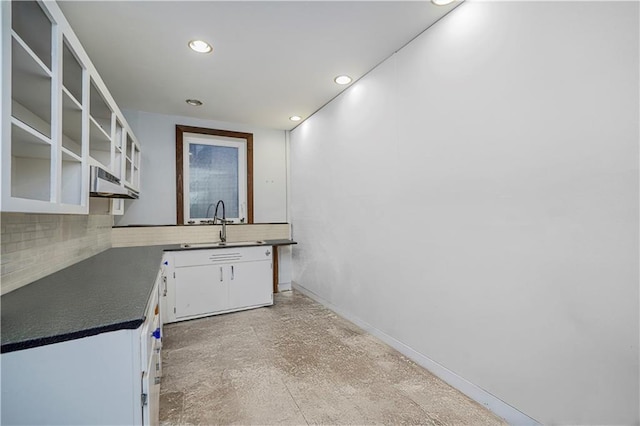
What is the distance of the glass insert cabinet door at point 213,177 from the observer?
4.02 meters

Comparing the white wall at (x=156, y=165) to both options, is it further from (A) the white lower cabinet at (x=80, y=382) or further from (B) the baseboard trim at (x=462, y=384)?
(A) the white lower cabinet at (x=80, y=382)

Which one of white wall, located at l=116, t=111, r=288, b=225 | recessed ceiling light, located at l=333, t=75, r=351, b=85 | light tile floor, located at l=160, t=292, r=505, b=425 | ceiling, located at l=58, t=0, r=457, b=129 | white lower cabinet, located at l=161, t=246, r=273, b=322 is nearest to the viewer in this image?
light tile floor, located at l=160, t=292, r=505, b=425

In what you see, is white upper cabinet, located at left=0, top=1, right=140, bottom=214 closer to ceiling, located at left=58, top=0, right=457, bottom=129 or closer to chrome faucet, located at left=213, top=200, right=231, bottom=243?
ceiling, located at left=58, top=0, right=457, bottom=129

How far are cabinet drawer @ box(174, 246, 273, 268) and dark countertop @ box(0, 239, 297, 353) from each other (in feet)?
4.25

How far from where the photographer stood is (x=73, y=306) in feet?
3.88

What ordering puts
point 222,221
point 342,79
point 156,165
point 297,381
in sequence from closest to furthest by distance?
1. point 297,381
2. point 342,79
3. point 156,165
4. point 222,221

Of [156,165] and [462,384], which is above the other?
[156,165]

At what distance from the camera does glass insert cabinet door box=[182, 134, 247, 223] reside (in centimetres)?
402

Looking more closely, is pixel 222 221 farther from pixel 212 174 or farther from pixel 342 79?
pixel 342 79

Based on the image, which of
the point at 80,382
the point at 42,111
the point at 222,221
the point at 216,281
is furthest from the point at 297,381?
the point at 222,221

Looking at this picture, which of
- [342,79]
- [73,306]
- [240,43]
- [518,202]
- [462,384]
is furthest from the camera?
[342,79]

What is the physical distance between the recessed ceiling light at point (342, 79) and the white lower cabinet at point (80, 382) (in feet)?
8.68

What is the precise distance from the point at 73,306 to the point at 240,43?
2.03m

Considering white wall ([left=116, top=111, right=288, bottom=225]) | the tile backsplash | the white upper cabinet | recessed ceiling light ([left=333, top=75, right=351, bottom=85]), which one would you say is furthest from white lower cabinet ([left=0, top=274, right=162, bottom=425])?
white wall ([left=116, top=111, right=288, bottom=225])
